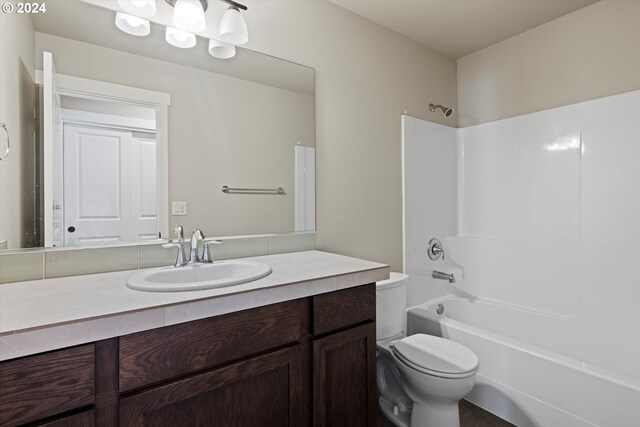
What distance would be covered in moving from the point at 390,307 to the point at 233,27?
160 cm

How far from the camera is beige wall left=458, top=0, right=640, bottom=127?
6.23 ft

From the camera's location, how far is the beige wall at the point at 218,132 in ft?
4.23

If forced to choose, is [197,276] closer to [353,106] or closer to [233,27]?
[233,27]

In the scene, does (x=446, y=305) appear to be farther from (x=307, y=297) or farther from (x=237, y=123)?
(x=237, y=123)

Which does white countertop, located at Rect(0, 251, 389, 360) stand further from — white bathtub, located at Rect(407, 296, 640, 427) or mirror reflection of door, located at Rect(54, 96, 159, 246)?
white bathtub, located at Rect(407, 296, 640, 427)

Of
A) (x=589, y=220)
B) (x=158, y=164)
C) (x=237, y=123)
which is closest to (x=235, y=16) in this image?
(x=237, y=123)

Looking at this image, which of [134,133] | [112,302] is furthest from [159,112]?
[112,302]

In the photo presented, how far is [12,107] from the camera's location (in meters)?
1.10

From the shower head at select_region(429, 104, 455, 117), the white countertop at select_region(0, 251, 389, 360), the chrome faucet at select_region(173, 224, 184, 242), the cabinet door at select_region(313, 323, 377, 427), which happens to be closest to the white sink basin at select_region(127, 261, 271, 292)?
the white countertop at select_region(0, 251, 389, 360)

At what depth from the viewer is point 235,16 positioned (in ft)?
4.84

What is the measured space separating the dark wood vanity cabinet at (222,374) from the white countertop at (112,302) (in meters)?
0.03

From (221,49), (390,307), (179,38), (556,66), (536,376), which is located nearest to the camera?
(179,38)

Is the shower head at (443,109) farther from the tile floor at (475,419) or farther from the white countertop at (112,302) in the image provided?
the tile floor at (475,419)

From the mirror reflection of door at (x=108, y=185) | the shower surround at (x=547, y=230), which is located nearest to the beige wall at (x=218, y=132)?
the mirror reflection of door at (x=108, y=185)
